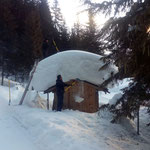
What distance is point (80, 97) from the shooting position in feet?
40.4

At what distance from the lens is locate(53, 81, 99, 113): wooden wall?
1224 centimetres

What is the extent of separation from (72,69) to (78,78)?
2.21 ft

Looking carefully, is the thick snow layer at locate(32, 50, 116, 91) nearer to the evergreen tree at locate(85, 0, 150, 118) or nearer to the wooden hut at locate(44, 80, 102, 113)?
the wooden hut at locate(44, 80, 102, 113)

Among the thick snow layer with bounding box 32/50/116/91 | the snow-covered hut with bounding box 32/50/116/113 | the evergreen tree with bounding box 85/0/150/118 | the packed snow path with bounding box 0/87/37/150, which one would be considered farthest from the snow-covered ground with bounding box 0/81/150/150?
the thick snow layer with bounding box 32/50/116/91

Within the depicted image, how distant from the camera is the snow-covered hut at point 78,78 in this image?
40.1 ft

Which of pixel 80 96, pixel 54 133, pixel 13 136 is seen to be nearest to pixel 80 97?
pixel 80 96

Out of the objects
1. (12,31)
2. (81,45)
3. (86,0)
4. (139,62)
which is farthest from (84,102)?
(12,31)

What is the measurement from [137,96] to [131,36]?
210cm

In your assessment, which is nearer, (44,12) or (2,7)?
(2,7)

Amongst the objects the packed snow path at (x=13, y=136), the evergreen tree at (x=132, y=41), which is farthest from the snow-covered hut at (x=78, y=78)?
the evergreen tree at (x=132, y=41)

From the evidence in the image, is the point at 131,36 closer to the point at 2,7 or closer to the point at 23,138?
the point at 23,138

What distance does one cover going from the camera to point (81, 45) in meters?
27.1

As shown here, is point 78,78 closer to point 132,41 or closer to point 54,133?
point 54,133

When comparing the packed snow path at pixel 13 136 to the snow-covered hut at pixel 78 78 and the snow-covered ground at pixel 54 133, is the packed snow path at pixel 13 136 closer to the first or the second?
the snow-covered ground at pixel 54 133
